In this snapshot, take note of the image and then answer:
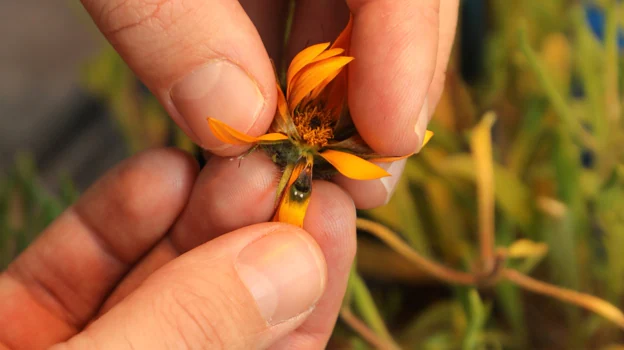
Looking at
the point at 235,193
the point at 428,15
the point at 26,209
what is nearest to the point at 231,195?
the point at 235,193

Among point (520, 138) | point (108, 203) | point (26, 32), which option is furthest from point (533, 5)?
point (26, 32)

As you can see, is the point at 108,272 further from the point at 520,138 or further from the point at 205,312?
the point at 520,138

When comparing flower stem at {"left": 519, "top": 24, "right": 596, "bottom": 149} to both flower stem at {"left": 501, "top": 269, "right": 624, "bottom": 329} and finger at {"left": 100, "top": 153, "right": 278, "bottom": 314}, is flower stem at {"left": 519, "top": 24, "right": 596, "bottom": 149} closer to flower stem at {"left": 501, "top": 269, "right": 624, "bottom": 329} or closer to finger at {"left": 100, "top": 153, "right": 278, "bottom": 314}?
flower stem at {"left": 501, "top": 269, "right": 624, "bottom": 329}

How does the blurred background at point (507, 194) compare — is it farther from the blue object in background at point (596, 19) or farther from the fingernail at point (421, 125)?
the fingernail at point (421, 125)

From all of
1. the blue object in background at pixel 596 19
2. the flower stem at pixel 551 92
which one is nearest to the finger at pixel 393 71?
the flower stem at pixel 551 92

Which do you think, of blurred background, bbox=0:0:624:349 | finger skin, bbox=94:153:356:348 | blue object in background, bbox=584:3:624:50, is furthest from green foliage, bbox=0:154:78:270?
blue object in background, bbox=584:3:624:50

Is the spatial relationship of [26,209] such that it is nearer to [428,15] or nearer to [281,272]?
[281,272]
